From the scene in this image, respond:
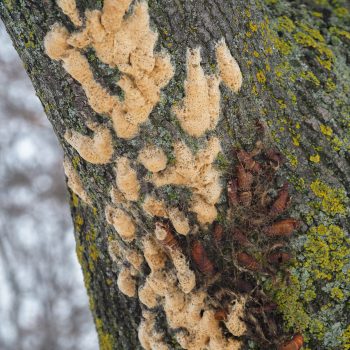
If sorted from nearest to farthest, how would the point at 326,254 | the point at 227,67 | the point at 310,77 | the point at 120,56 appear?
the point at 120,56, the point at 227,67, the point at 326,254, the point at 310,77

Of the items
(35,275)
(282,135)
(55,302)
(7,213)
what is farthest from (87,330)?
(282,135)

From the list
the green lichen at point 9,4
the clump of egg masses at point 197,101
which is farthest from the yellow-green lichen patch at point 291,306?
the green lichen at point 9,4

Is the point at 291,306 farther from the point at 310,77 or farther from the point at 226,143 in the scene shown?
the point at 310,77

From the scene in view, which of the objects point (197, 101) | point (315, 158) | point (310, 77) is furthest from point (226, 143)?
point (310, 77)

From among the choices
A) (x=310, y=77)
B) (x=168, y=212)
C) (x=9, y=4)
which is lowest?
(x=168, y=212)

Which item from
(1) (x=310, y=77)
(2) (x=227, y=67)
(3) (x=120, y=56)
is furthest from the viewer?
(1) (x=310, y=77)

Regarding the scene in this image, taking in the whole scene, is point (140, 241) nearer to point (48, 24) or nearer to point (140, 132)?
point (140, 132)

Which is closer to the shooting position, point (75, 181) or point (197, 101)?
point (197, 101)

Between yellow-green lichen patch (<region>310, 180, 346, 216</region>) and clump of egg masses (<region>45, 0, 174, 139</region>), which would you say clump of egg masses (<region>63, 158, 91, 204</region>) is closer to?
clump of egg masses (<region>45, 0, 174, 139</region>)
